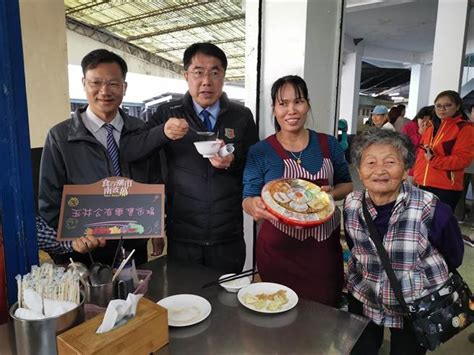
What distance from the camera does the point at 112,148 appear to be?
1.60 meters

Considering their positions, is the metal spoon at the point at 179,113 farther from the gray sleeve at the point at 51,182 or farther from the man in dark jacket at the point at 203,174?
the gray sleeve at the point at 51,182

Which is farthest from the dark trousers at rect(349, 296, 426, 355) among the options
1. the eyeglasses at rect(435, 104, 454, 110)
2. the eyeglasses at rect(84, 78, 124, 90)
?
the eyeglasses at rect(435, 104, 454, 110)

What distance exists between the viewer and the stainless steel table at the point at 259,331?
1.01 m

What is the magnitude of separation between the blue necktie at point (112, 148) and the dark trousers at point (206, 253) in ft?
1.46

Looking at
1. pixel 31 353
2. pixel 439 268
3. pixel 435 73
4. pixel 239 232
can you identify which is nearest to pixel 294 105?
pixel 239 232

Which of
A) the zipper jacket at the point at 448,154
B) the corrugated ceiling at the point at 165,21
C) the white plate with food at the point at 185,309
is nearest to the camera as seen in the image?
the white plate with food at the point at 185,309

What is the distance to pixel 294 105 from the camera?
159 centimetres

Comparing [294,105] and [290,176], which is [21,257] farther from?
[294,105]

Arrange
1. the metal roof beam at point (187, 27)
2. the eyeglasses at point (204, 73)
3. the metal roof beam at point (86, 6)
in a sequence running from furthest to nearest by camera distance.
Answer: the metal roof beam at point (187, 27) → the metal roof beam at point (86, 6) → the eyeglasses at point (204, 73)

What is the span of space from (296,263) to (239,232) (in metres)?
0.36

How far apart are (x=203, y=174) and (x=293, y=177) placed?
42cm

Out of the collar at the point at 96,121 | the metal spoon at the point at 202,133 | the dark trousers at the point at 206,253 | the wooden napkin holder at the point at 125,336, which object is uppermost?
the collar at the point at 96,121

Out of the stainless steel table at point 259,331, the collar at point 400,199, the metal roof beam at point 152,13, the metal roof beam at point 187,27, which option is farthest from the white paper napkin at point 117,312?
the metal roof beam at point 187,27

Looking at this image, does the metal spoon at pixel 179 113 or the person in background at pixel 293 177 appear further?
the metal spoon at pixel 179 113
